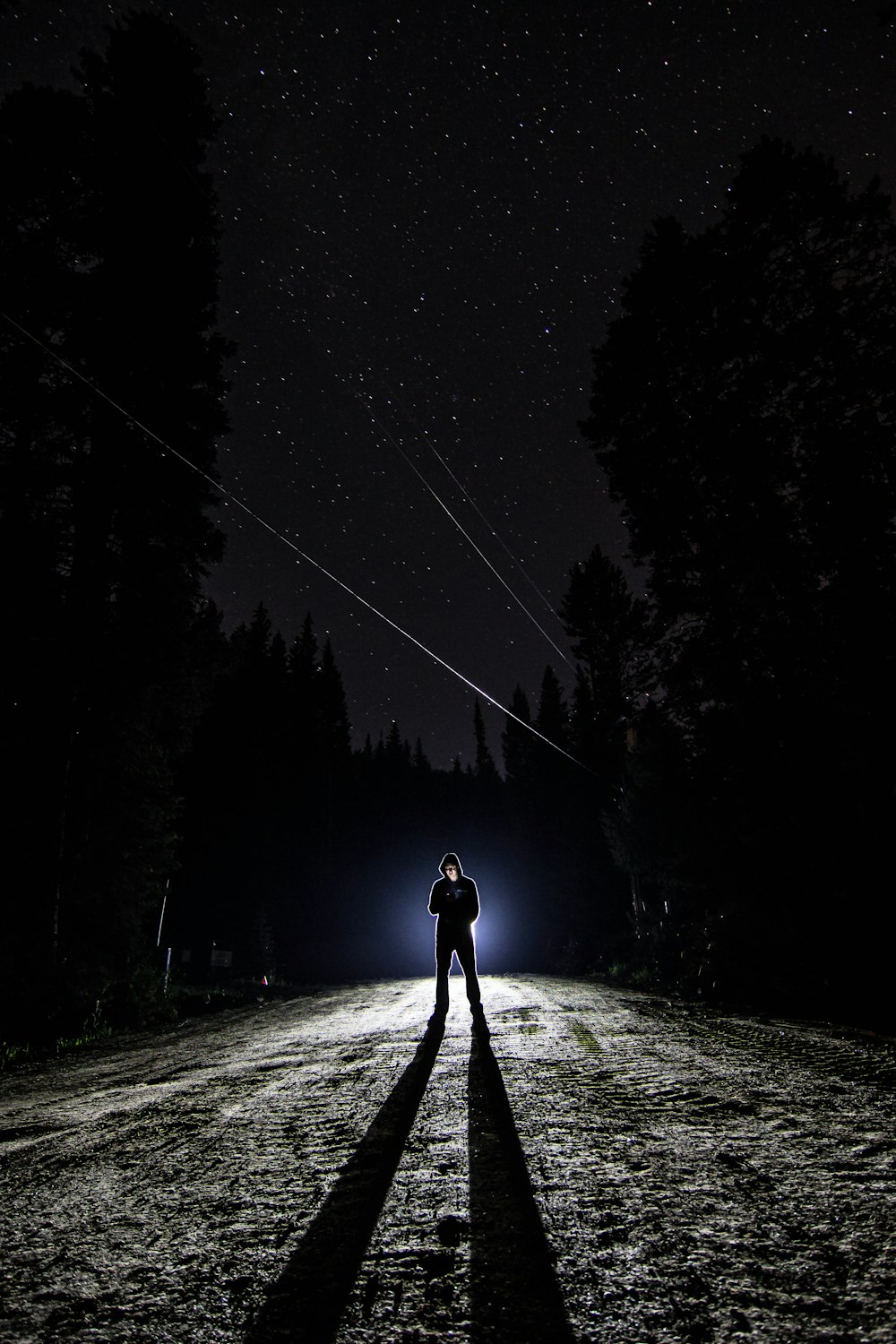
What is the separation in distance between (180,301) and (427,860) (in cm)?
5827

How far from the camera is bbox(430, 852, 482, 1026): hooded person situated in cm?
563

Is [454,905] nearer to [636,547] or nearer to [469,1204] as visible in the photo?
[469,1204]

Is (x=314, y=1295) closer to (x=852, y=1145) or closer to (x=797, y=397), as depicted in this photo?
(x=852, y=1145)

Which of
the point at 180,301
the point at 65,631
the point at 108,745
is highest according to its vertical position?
the point at 180,301

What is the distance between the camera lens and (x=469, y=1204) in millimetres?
1832

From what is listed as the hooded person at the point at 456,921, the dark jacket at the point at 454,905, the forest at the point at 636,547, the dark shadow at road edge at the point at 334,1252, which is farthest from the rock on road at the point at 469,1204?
the forest at the point at 636,547

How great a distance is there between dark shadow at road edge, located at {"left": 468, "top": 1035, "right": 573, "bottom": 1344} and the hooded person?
3.15 m

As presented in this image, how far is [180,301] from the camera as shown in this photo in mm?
11867

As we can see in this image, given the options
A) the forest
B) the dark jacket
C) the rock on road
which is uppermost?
the forest

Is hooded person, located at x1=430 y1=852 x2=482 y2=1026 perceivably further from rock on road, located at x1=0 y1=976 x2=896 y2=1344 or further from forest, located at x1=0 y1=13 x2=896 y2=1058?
forest, located at x1=0 y1=13 x2=896 y2=1058

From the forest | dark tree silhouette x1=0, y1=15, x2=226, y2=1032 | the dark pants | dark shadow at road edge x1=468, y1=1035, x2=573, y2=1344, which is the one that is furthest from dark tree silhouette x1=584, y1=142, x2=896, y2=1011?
dark tree silhouette x1=0, y1=15, x2=226, y2=1032

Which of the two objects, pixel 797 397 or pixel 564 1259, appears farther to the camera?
pixel 797 397

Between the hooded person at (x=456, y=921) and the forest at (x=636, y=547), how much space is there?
4566mm

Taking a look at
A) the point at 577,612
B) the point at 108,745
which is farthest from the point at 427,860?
the point at 108,745
